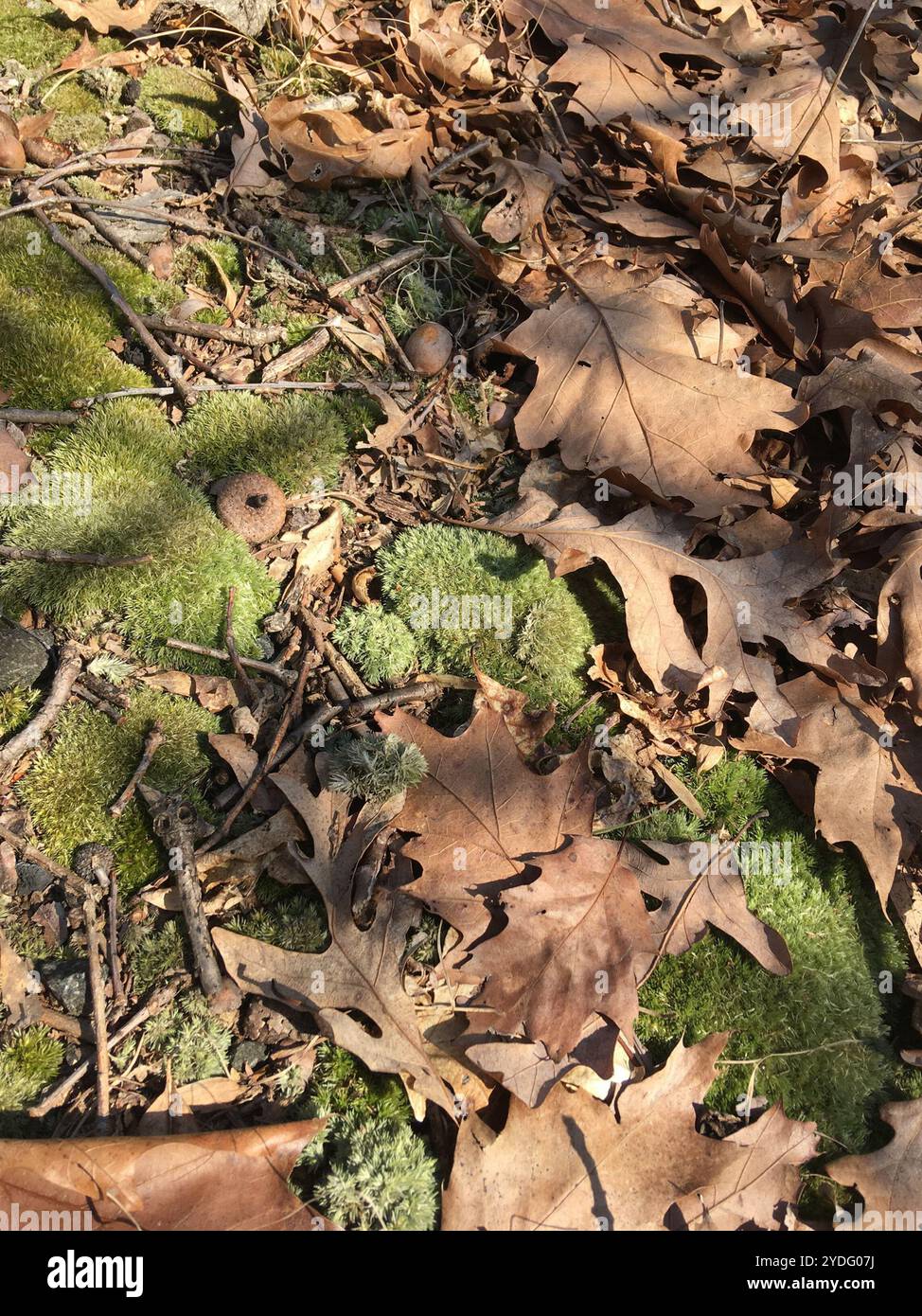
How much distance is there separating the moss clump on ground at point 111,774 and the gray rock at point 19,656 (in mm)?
179

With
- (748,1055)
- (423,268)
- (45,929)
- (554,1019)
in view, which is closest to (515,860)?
(554,1019)

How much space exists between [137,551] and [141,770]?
0.80 meters

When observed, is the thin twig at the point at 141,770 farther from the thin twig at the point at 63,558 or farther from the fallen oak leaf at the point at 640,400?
the fallen oak leaf at the point at 640,400

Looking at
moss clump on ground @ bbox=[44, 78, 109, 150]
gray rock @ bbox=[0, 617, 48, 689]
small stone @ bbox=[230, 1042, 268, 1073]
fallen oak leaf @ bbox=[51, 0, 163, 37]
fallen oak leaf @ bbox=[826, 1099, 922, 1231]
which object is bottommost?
fallen oak leaf @ bbox=[826, 1099, 922, 1231]

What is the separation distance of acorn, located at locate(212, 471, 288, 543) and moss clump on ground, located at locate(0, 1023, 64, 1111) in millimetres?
1806

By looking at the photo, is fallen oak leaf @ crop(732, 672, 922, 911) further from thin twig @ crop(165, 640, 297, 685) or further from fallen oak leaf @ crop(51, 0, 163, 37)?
fallen oak leaf @ crop(51, 0, 163, 37)

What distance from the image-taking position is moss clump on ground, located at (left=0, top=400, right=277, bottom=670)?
9.62 ft

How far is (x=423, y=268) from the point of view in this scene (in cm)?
380

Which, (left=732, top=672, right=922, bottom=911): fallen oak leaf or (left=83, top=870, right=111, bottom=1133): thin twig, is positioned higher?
(left=732, top=672, right=922, bottom=911): fallen oak leaf

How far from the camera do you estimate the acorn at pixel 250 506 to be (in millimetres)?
3178

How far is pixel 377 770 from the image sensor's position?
2.70 m

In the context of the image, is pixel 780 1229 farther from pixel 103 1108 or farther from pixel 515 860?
pixel 103 1108

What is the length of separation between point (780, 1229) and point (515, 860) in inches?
51.4

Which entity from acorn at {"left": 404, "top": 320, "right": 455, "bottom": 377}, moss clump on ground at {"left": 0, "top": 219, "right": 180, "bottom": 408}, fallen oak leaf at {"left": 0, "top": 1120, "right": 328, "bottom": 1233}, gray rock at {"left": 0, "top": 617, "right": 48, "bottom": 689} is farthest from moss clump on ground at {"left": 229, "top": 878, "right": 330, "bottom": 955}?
acorn at {"left": 404, "top": 320, "right": 455, "bottom": 377}
